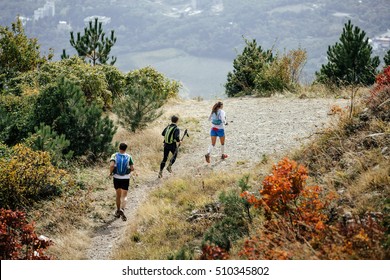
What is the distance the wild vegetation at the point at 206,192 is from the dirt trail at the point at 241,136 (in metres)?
0.71

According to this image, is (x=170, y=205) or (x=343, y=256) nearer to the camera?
(x=343, y=256)

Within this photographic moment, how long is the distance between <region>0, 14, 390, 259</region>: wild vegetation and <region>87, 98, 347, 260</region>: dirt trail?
2.33 feet

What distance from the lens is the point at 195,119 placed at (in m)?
20.0

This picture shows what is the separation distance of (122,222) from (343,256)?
20.5 ft

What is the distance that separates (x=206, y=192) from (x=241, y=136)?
628 centimetres

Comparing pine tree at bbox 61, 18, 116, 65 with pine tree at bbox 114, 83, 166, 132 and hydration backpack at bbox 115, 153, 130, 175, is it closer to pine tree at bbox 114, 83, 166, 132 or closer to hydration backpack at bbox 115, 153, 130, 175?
pine tree at bbox 114, 83, 166, 132

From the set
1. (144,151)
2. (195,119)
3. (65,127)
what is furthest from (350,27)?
(65,127)

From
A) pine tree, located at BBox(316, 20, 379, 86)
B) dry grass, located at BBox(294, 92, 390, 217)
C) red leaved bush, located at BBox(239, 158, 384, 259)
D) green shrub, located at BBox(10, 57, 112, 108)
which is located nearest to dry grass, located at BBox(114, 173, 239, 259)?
red leaved bush, located at BBox(239, 158, 384, 259)

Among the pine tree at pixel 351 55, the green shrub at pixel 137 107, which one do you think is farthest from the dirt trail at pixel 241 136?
the pine tree at pixel 351 55

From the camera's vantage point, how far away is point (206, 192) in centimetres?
1068

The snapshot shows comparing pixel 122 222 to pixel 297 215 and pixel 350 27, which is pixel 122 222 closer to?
pixel 297 215

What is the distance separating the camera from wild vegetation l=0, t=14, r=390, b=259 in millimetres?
6527

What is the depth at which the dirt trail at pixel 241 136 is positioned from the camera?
10.6 m

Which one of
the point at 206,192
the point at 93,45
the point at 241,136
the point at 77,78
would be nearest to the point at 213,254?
the point at 206,192
